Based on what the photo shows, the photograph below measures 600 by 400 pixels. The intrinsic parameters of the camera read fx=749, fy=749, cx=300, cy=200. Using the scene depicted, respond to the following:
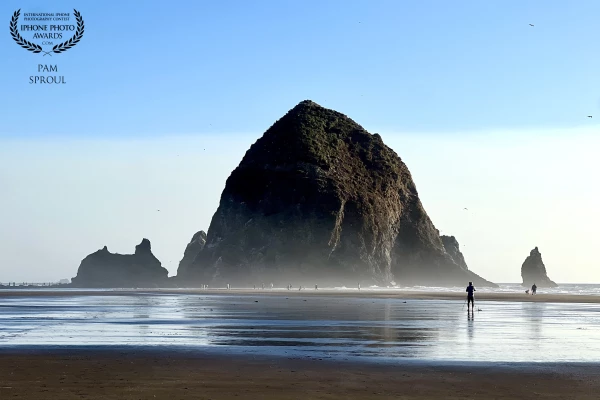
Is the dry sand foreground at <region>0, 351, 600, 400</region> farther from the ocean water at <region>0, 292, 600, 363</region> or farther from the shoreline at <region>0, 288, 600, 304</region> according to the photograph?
the shoreline at <region>0, 288, 600, 304</region>

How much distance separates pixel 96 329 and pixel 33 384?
16.0 metres

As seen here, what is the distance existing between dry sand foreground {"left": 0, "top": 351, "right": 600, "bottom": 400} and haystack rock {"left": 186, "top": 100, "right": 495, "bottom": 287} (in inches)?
5456

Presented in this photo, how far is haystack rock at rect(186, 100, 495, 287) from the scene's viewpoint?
541 ft

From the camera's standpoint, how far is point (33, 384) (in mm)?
15375

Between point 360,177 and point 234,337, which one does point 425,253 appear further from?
point 234,337

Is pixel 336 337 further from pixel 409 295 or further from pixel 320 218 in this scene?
pixel 320 218

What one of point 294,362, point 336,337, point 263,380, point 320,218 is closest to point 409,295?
point 336,337

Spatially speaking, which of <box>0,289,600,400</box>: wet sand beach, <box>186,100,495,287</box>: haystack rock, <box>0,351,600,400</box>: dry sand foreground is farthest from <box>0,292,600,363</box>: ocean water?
<box>186,100,495,287</box>: haystack rock

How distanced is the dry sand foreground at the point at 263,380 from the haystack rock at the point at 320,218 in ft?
455

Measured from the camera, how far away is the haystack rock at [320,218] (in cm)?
16475

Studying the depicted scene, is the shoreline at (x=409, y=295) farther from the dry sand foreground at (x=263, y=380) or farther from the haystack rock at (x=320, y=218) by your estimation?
the dry sand foreground at (x=263, y=380)

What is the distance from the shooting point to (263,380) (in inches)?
638

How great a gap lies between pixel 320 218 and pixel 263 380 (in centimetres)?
15364

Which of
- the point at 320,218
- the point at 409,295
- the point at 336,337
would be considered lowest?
the point at 409,295
